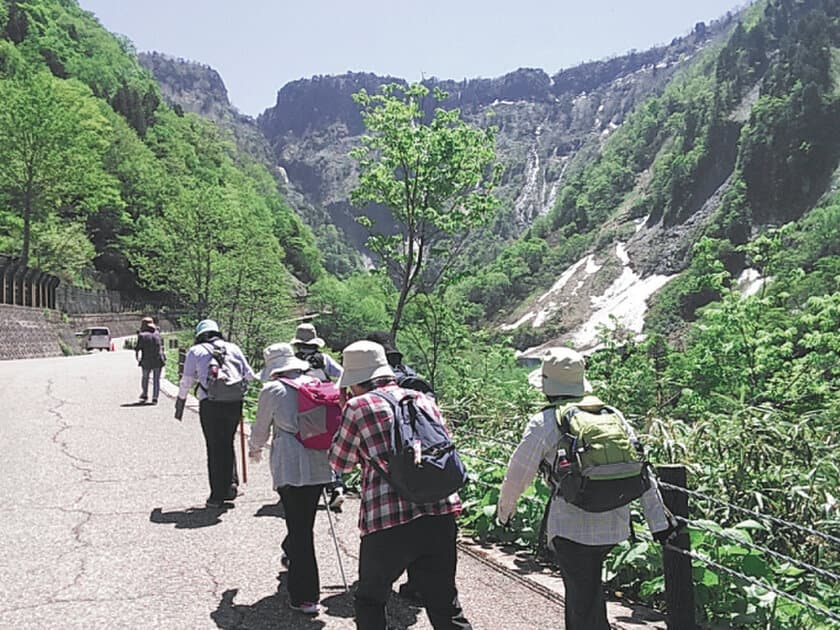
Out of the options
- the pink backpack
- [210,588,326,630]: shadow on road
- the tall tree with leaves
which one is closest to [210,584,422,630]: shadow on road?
[210,588,326,630]: shadow on road

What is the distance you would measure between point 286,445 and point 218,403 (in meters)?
2.55

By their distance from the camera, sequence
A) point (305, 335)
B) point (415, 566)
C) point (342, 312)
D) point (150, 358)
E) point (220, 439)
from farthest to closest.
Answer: point (342, 312), point (150, 358), point (220, 439), point (305, 335), point (415, 566)

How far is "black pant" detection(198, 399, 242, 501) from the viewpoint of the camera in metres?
7.21

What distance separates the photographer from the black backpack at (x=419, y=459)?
11.3 ft

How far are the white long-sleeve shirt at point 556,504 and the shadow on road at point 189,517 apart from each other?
407 centimetres

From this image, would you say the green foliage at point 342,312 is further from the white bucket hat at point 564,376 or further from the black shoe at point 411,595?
the white bucket hat at point 564,376

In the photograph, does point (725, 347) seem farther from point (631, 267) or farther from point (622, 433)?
point (631, 267)

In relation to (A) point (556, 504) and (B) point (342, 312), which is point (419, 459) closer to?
(A) point (556, 504)

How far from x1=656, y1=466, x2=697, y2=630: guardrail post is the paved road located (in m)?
0.54

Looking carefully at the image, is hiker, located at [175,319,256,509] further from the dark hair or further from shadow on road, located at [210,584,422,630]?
shadow on road, located at [210,584,422,630]

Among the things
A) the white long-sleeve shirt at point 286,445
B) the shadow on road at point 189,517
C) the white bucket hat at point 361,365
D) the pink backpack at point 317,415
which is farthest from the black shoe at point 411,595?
the shadow on road at point 189,517

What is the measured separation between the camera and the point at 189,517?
714 cm

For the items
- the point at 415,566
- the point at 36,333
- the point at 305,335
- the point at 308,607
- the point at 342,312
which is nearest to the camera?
the point at 415,566

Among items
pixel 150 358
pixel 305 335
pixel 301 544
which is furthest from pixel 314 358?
pixel 150 358
